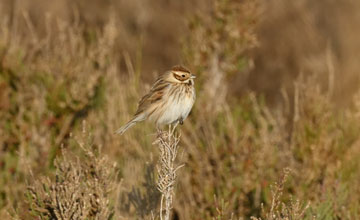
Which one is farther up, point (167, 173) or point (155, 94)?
point (155, 94)

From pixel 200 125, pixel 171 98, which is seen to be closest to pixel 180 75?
pixel 171 98

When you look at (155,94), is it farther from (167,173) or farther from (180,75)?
(167,173)

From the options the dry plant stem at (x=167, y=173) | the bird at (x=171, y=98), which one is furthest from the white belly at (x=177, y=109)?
the dry plant stem at (x=167, y=173)

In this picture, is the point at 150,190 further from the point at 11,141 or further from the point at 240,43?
the point at 240,43

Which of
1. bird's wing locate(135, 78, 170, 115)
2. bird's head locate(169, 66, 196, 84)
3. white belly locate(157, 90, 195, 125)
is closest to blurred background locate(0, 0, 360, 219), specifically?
white belly locate(157, 90, 195, 125)

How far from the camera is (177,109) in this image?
5359mm

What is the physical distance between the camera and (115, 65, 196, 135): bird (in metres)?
5.36

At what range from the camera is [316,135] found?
632 cm

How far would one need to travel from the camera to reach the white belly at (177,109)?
5.33 metres

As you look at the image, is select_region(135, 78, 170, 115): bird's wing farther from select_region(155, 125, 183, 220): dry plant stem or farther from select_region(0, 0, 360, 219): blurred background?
select_region(155, 125, 183, 220): dry plant stem

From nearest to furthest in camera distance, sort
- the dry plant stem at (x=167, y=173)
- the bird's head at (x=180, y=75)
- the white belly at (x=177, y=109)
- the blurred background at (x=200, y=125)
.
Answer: the dry plant stem at (x=167, y=173), the white belly at (x=177, y=109), the bird's head at (x=180, y=75), the blurred background at (x=200, y=125)

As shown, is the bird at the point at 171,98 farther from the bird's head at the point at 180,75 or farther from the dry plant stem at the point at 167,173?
the dry plant stem at the point at 167,173

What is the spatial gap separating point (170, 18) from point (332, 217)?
34.1 feet

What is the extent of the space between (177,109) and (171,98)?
136mm
